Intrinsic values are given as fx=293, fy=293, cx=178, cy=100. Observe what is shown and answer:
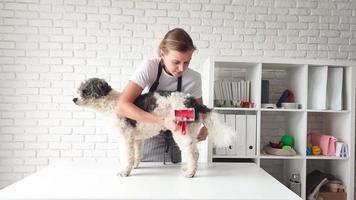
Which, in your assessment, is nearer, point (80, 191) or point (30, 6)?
point (80, 191)

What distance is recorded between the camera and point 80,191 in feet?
3.71

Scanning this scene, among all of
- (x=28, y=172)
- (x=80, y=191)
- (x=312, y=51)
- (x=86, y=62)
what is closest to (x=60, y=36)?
(x=86, y=62)

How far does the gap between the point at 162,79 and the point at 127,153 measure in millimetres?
392

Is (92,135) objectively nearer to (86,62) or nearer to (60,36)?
(86,62)

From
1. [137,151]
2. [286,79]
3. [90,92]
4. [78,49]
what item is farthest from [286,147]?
[78,49]

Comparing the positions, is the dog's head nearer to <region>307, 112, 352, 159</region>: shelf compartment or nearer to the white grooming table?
the white grooming table

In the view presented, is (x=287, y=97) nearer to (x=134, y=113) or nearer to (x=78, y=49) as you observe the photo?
(x=134, y=113)

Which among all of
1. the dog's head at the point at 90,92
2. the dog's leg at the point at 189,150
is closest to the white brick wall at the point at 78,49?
the dog's head at the point at 90,92

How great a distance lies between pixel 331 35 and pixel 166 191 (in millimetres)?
2325

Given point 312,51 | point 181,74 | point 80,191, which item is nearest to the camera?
point 80,191

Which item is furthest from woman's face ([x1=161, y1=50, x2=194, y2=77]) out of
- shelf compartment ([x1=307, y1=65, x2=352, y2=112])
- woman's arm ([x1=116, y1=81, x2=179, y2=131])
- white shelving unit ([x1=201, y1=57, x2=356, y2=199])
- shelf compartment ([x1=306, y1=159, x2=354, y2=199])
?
shelf compartment ([x1=306, y1=159, x2=354, y2=199])

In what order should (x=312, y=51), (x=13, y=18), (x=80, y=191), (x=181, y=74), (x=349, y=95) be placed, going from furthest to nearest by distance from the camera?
(x=312, y=51)
(x=13, y=18)
(x=349, y=95)
(x=181, y=74)
(x=80, y=191)

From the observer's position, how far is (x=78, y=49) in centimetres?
255

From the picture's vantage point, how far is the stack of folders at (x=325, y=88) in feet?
7.48
